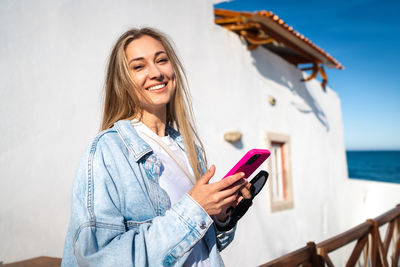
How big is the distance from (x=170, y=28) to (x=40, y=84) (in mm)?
2250

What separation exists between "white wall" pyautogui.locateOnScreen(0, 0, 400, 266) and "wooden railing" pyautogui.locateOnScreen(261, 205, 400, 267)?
2.14 m

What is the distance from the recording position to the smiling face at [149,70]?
1.40 metres

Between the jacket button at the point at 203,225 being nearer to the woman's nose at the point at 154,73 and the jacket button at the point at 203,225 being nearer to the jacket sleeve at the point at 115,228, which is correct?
the jacket sleeve at the point at 115,228

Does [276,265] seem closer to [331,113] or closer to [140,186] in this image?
[140,186]

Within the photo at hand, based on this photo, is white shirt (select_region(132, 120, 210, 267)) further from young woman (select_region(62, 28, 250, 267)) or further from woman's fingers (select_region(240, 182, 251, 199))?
woman's fingers (select_region(240, 182, 251, 199))

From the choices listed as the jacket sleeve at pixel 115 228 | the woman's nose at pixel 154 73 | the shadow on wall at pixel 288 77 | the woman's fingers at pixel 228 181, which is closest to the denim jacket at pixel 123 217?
the jacket sleeve at pixel 115 228

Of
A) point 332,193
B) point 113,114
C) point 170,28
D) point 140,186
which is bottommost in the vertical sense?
point 332,193

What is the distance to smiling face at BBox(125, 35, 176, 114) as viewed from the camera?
1396mm

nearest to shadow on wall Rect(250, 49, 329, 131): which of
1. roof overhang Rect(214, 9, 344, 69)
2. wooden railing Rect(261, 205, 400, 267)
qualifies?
roof overhang Rect(214, 9, 344, 69)

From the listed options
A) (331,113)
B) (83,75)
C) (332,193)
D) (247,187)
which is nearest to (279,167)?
(332,193)

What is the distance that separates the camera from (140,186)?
1159 mm

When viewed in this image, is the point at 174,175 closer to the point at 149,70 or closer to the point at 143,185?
the point at 143,185

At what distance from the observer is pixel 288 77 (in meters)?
7.91

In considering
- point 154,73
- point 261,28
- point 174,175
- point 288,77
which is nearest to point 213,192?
point 174,175
